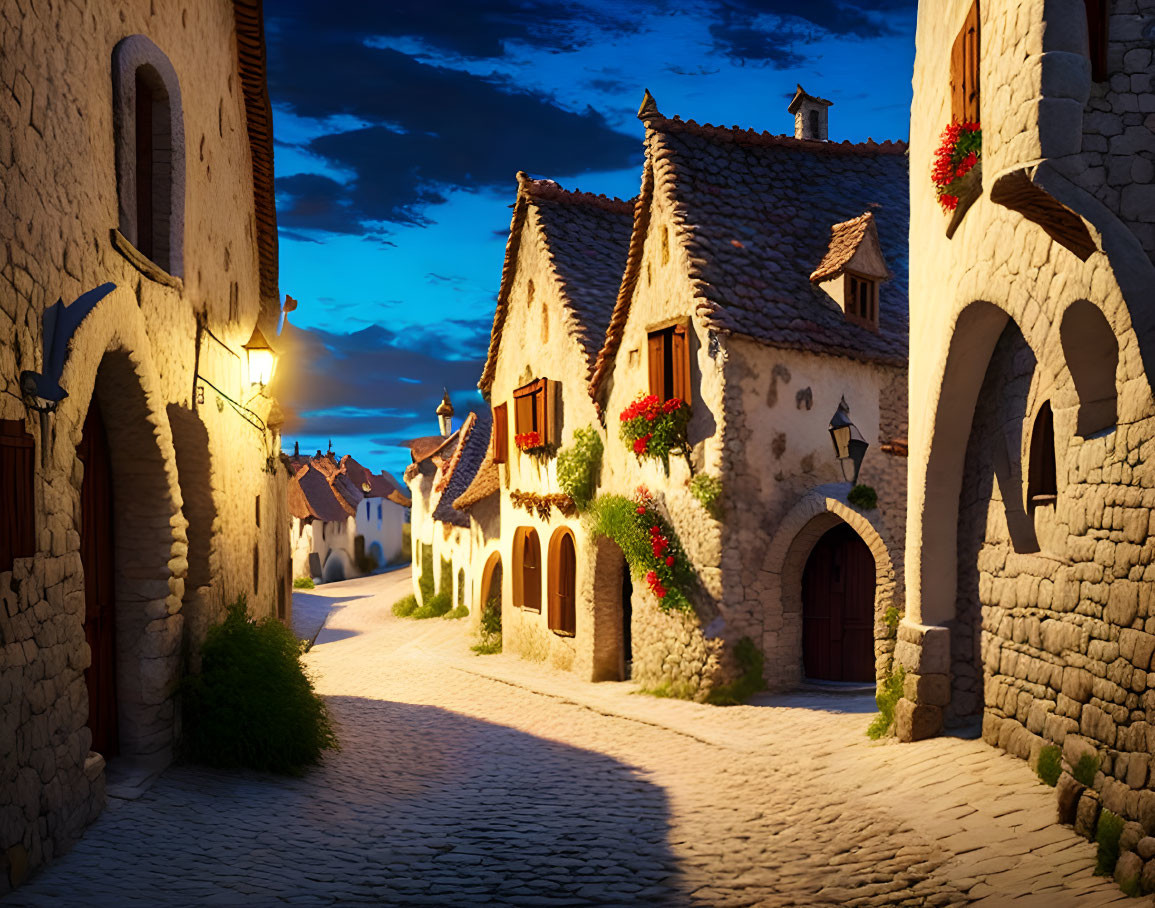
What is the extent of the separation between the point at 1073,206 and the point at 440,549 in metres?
25.7

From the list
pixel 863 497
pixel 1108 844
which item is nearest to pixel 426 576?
pixel 863 497

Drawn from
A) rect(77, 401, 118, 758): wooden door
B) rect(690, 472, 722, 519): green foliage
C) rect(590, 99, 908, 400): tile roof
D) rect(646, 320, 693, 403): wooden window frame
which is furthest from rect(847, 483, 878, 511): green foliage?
rect(77, 401, 118, 758): wooden door

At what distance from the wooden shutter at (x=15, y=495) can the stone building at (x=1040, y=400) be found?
5.92 meters

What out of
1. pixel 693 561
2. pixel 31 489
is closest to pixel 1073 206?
pixel 31 489

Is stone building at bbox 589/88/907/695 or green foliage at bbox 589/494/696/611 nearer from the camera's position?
stone building at bbox 589/88/907/695

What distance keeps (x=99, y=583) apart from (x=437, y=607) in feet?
71.2

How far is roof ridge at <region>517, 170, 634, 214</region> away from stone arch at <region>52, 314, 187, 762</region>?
11.8 meters

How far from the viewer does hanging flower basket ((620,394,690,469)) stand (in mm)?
14195

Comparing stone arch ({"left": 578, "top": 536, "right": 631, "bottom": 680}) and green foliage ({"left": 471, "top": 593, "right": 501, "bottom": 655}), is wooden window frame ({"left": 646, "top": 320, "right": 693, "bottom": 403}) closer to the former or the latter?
stone arch ({"left": 578, "top": 536, "right": 631, "bottom": 680})

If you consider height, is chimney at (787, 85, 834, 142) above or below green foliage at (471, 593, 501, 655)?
above

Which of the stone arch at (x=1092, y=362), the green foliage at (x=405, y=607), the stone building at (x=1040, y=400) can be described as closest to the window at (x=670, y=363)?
the stone building at (x=1040, y=400)

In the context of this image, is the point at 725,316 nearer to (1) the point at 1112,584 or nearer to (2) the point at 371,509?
(1) the point at 1112,584

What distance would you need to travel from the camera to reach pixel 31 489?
586 centimetres

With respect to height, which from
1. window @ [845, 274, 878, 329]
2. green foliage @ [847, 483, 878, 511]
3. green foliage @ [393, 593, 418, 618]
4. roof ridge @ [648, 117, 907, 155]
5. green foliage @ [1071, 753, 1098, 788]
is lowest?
green foliage @ [393, 593, 418, 618]
